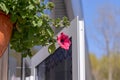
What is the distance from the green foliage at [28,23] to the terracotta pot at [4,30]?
22mm

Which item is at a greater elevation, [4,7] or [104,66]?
[4,7]

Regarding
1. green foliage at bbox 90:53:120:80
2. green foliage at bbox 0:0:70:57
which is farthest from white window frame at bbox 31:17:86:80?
green foliage at bbox 90:53:120:80

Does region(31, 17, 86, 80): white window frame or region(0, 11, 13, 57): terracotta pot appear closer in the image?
region(0, 11, 13, 57): terracotta pot

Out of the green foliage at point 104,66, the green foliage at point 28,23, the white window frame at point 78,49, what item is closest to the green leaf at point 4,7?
the green foliage at point 28,23

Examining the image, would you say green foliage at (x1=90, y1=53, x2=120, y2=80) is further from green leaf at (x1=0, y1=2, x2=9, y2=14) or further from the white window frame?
green leaf at (x1=0, y1=2, x2=9, y2=14)

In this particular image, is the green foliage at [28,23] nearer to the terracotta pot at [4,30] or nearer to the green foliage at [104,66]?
the terracotta pot at [4,30]

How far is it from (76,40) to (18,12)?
2.47 ft

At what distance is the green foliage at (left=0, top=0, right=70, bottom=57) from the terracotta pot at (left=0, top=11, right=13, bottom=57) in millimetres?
22

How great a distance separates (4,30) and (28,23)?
94 mm

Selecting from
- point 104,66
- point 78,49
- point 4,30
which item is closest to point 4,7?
point 4,30

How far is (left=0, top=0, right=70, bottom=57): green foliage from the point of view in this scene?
0.99 m

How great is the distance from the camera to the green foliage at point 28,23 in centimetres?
99

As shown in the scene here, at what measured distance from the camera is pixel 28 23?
1031mm

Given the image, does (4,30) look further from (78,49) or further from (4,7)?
(78,49)
